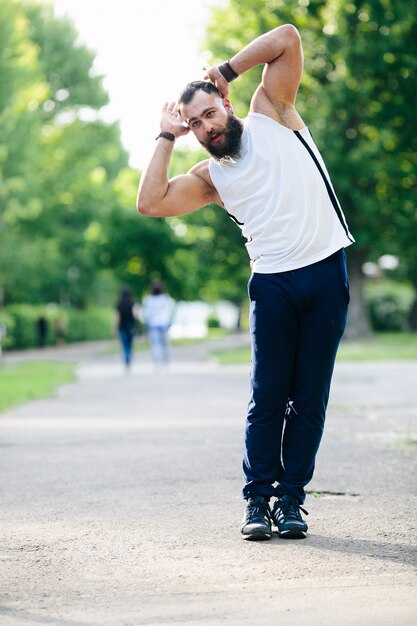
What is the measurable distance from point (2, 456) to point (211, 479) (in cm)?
213

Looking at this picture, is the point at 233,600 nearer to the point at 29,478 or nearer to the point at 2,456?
the point at 29,478

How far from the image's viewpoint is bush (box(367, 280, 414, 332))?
55500 mm

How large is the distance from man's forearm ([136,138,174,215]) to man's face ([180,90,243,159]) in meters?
0.21

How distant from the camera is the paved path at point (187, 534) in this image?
358cm

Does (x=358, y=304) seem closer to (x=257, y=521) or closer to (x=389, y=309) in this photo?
(x=389, y=309)

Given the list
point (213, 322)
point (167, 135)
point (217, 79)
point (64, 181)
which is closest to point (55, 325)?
point (64, 181)

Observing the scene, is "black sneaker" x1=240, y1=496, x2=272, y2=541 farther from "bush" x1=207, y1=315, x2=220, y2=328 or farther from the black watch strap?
"bush" x1=207, y1=315, x2=220, y2=328

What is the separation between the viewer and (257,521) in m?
4.86

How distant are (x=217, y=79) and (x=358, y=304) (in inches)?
1398

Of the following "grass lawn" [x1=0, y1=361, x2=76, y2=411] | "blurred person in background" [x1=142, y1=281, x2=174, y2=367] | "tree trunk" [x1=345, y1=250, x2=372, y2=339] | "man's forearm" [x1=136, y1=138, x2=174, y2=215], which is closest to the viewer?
"man's forearm" [x1=136, y1=138, x2=174, y2=215]

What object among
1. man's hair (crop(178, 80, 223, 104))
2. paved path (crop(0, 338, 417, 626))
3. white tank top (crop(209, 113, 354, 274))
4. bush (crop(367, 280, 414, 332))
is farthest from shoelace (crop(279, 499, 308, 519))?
bush (crop(367, 280, 414, 332))

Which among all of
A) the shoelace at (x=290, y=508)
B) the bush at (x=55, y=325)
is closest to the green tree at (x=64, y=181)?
the bush at (x=55, y=325)

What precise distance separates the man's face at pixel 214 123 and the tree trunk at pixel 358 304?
34844 millimetres

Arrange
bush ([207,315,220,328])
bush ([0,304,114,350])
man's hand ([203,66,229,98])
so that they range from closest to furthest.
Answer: man's hand ([203,66,229,98]) < bush ([0,304,114,350]) < bush ([207,315,220,328])
